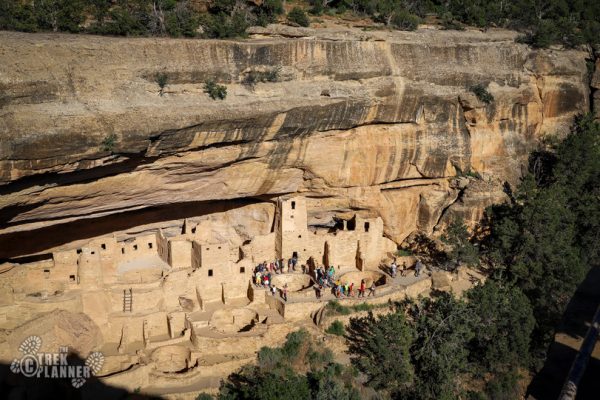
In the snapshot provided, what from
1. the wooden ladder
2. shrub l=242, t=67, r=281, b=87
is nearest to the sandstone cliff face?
shrub l=242, t=67, r=281, b=87

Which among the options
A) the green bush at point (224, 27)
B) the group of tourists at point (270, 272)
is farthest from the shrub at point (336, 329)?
the green bush at point (224, 27)

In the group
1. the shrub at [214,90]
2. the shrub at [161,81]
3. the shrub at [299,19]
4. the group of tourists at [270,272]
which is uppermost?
the shrub at [299,19]

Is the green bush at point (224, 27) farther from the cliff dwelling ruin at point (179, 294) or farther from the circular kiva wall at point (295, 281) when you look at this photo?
the circular kiva wall at point (295, 281)

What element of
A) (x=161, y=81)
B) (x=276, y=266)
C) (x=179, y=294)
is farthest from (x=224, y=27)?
(x=179, y=294)

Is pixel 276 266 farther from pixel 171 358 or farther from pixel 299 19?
pixel 299 19

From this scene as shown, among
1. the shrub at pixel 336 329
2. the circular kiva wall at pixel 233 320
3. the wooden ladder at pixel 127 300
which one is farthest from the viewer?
the shrub at pixel 336 329

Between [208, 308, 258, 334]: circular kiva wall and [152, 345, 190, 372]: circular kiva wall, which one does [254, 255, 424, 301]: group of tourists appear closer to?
[208, 308, 258, 334]: circular kiva wall

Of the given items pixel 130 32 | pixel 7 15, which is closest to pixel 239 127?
pixel 130 32
